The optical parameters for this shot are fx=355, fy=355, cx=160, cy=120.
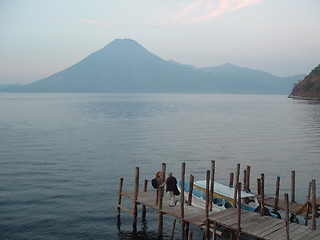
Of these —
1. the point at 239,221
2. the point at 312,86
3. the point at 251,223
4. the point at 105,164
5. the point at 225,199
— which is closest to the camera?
the point at 239,221

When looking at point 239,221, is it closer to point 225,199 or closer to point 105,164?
point 225,199

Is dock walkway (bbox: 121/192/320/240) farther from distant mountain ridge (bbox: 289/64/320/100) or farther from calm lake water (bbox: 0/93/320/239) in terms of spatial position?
distant mountain ridge (bbox: 289/64/320/100)

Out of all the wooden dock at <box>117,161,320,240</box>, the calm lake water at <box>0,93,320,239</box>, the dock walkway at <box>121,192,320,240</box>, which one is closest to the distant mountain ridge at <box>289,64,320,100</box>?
the calm lake water at <box>0,93,320,239</box>

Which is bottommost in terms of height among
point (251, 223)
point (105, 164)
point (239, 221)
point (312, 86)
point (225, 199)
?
point (105, 164)

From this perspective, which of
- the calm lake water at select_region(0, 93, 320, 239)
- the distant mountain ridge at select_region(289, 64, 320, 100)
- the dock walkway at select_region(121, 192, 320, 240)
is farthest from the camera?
the distant mountain ridge at select_region(289, 64, 320, 100)

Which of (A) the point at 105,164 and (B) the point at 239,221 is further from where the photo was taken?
(A) the point at 105,164

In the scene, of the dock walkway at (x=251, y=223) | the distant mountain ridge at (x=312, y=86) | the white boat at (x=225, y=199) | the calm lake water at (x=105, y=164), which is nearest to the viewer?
the dock walkway at (x=251, y=223)

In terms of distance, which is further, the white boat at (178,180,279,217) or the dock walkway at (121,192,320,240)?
the white boat at (178,180,279,217)

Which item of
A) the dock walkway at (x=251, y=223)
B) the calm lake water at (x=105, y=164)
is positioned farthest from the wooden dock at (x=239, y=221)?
the calm lake water at (x=105, y=164)

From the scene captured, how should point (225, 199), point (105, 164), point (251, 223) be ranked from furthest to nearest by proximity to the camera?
point (105, 164) < point (225, 199) < point (251, 223)

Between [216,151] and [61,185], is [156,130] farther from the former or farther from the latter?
[61,185]

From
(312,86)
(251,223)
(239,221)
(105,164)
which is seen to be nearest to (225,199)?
(251,223)

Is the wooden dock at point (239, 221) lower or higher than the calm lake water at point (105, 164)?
higher

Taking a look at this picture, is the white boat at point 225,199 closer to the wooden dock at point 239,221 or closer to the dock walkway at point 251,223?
the wooden dock at point 239,221
